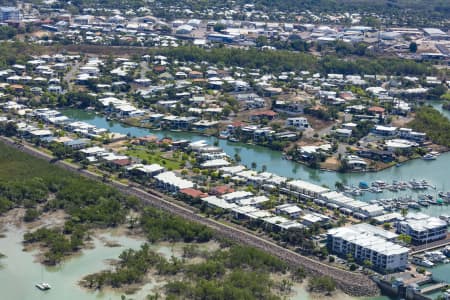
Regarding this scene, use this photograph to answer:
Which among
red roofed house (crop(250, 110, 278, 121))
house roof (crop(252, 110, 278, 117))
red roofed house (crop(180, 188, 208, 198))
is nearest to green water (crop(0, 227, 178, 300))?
red roofed house (crop(180, 188, 208, 198))

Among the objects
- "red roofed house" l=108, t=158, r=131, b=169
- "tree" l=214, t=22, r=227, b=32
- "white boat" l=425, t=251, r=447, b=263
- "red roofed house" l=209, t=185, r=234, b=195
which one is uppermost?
"tree" l=214, t=22, r=227, b=32

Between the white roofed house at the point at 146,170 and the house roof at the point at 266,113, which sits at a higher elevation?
the white roofed house at the point at 146,170

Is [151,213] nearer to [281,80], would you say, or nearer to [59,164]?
[59,164]

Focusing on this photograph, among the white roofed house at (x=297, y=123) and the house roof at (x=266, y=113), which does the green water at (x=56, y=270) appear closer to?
the white roofed house at (x=297, y=123)

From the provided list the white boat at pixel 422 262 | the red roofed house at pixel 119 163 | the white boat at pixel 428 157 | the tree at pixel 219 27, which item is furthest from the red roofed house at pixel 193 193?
the tree at pixel 219 27

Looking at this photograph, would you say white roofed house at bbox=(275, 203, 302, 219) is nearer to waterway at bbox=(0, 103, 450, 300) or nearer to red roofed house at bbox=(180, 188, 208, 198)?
red roofed house at bbox=(180, 188, 208, 198)

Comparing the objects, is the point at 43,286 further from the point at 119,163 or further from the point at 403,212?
the point at 403,212

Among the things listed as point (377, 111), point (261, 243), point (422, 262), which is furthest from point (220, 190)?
point (377, 111)

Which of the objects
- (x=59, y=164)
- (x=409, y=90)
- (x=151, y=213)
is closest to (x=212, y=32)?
(x=409, y=90)
